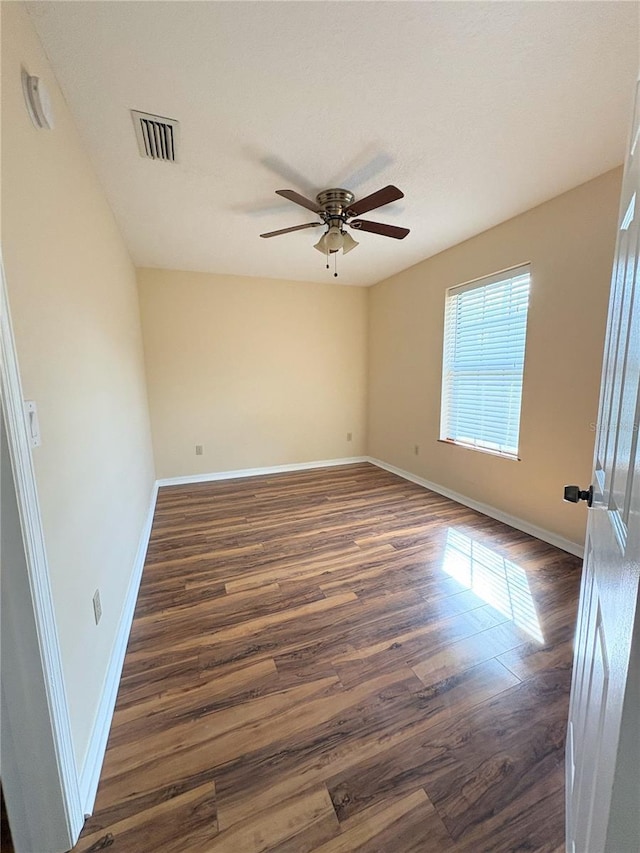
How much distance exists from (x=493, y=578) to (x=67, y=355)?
264 centimetres

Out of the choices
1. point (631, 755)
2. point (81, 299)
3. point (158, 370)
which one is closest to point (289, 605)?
point (631, 755)

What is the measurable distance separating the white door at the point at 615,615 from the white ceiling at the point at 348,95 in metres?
0.87

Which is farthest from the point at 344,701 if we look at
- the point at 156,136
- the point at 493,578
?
the point at 156,136

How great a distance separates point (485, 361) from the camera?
321 cm

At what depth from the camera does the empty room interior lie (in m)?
0.87

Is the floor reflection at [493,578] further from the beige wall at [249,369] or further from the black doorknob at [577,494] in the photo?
the beige wall at [249,369]

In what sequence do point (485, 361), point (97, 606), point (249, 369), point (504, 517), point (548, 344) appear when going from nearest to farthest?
1. point (97, 606)
2. point (548, 344)
3. point (504, 517)
4. point (485, 361)
5. point (249, 369)

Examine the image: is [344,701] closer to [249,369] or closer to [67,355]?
[67,355]

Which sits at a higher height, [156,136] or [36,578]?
[156,136]

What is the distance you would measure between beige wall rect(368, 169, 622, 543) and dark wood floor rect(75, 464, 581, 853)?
0.53 m

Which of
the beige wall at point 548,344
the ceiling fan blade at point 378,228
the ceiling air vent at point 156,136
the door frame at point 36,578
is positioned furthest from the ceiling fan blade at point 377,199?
the door frame at point 36,578

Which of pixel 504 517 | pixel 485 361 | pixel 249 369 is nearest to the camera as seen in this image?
pixel 504 517

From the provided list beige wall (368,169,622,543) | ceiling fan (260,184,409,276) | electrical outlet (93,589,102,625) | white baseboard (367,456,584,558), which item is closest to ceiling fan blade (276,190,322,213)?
ceiling fan (260,184,409,276)

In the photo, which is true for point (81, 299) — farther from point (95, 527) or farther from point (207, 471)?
point (207, 471)
